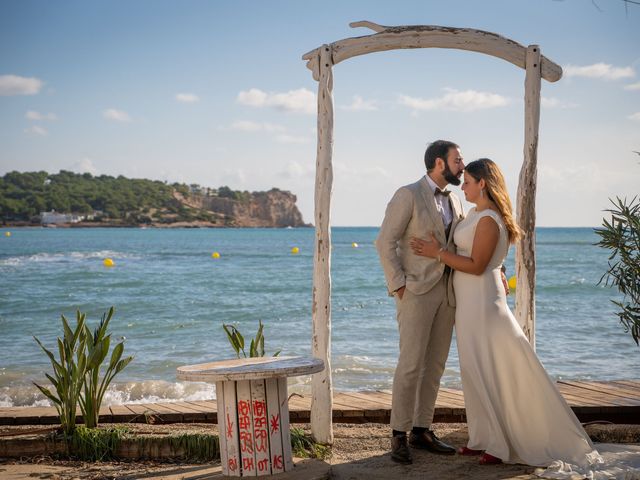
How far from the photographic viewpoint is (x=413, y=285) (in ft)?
16.4

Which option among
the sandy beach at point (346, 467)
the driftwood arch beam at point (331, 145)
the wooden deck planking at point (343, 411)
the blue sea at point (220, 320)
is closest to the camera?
the sandy beach at point (346, 467)

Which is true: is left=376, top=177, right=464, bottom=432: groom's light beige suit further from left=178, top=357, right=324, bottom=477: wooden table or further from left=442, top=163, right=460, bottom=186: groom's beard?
left=178, top=357, right=324, bottom=477: wooden table

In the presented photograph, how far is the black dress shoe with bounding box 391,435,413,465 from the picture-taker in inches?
196

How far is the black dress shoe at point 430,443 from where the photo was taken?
17.0 feet

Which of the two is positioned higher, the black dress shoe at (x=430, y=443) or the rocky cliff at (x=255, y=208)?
the rocky cliff at (x=255, y=208)

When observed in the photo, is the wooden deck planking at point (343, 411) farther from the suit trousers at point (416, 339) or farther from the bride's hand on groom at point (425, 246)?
the bride's hand on groom at point (425, 246)

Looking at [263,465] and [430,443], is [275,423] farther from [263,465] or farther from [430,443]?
[430,443]

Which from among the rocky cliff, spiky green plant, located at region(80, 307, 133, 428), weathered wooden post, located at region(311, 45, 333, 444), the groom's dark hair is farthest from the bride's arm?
the rocky cliff

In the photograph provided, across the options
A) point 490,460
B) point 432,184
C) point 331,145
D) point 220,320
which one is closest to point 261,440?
point 490,460

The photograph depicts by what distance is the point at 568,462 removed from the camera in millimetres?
4766

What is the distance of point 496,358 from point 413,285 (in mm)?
679

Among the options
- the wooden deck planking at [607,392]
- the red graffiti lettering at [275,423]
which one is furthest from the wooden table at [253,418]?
the wooden deck planking at [607,392]

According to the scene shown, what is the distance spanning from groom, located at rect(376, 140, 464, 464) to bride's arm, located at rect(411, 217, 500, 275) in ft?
0.35

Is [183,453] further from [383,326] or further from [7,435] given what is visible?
[383,326]
